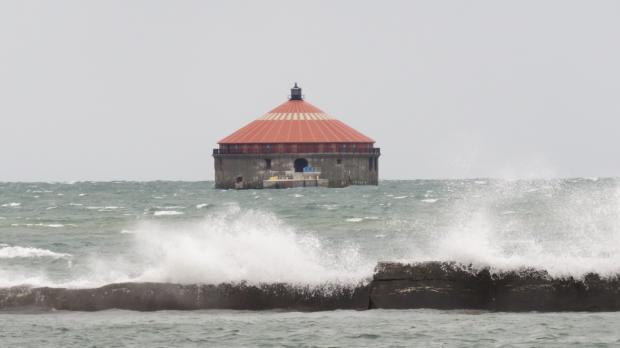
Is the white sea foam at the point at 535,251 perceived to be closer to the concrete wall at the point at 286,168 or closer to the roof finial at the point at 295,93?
the concrete wall at the point at 286,168

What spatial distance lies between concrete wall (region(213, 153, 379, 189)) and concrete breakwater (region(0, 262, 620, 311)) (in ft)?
313

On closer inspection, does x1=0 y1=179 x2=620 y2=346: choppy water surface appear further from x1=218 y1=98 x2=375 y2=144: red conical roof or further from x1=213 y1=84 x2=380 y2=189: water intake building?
x1=218 y1=98 x2=375 y2=144: red conical roof

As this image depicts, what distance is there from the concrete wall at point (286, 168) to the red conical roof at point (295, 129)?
186 cm

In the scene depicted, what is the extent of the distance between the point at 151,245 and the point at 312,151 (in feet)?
294

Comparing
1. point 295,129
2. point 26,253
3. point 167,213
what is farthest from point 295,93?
point 26,253

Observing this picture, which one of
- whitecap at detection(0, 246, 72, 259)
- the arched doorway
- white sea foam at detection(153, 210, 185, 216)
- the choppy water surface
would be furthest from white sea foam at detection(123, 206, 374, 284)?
the arched doorway

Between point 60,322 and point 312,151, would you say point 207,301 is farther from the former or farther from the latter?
point 312,151

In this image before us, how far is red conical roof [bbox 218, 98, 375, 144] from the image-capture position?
11562 cm

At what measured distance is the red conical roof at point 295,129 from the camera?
116 m

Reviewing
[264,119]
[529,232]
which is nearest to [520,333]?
[529,232]

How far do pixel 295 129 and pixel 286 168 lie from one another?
197 inches

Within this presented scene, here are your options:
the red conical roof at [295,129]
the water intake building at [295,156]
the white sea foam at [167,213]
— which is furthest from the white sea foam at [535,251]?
the red conical roof at [295,129]

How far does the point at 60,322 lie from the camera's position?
1561 centimetres

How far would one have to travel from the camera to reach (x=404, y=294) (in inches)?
635
